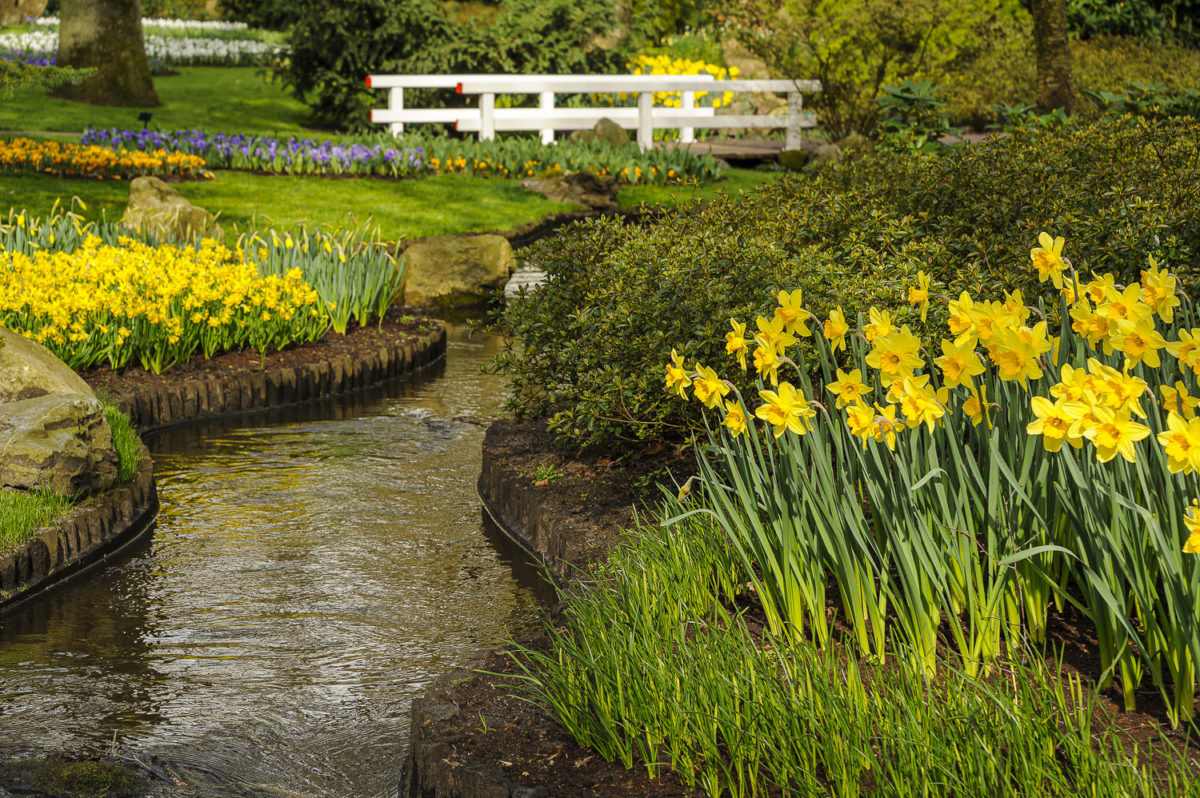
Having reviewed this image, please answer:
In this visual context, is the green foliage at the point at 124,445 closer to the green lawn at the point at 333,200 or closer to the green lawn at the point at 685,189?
the green lawn at the point at 333,200

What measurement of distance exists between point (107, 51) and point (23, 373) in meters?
18.5

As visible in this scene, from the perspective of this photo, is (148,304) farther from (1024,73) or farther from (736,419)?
(1024,73)

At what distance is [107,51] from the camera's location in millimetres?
→ 22156

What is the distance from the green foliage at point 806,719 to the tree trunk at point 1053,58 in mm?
13040

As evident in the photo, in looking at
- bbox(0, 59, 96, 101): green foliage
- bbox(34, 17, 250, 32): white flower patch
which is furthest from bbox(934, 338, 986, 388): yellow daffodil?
bbox(34, 17, 250, 32): white flower patch

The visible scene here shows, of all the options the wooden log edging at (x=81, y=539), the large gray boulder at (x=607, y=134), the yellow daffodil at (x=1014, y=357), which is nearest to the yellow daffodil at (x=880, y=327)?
the yellow daffodil at (x=1014, y=357)

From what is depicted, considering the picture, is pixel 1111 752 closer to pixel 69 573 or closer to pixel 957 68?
pixel 69 573

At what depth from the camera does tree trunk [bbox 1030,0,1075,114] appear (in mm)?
14555

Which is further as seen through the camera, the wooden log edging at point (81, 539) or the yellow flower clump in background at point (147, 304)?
the yellow flower clump in background at point (147, 304)

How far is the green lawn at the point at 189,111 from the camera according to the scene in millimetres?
21141

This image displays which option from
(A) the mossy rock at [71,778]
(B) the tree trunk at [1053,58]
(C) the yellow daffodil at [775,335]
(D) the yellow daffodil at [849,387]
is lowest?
(A) the mossy rock at [71,778]

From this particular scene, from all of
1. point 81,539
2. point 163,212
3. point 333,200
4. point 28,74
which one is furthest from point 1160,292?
point 333,200

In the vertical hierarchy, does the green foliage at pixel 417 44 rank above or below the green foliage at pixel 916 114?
above

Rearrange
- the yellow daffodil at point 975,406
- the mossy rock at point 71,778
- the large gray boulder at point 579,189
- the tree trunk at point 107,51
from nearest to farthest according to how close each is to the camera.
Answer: the yellow daffodil at point 975,406
the mossy rock at point 71,778
the large gray boulder at point 579,189
the tree trunk at point 107,51
